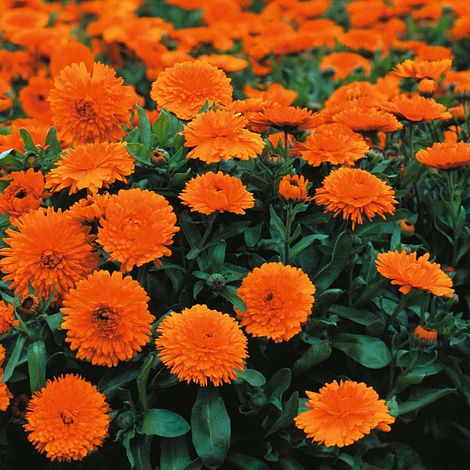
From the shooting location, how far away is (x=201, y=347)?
1683 mm

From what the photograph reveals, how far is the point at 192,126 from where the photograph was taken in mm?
1958

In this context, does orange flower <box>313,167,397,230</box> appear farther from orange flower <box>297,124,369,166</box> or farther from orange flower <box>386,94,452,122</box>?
orange flower <box>386,94,452,122</box>

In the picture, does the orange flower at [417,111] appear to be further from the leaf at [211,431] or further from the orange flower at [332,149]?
the leaf at [211,431]

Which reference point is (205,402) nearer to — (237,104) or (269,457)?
(269,457)

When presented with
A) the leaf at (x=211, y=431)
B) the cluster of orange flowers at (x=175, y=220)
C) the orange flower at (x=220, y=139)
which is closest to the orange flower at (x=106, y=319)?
the cluster of orange flowers at (x=175, y=220)

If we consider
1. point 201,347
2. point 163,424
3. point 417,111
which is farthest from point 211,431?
point 417,111

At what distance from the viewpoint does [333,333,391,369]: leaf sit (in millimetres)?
1988

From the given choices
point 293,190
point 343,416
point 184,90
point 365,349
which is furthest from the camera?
point 184,90

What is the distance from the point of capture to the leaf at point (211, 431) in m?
1.81

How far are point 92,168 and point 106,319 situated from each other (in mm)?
402

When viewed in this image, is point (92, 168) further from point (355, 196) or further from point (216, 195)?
point (355, 196)

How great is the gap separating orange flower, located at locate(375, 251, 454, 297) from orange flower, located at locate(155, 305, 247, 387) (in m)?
0.39

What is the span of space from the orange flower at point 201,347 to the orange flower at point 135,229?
158mm

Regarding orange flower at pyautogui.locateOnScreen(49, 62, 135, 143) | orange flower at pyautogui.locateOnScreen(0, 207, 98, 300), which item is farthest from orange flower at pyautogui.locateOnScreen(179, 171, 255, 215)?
orange flower at pyautogui.locateOnScreen(49, 62, 135, 143)
